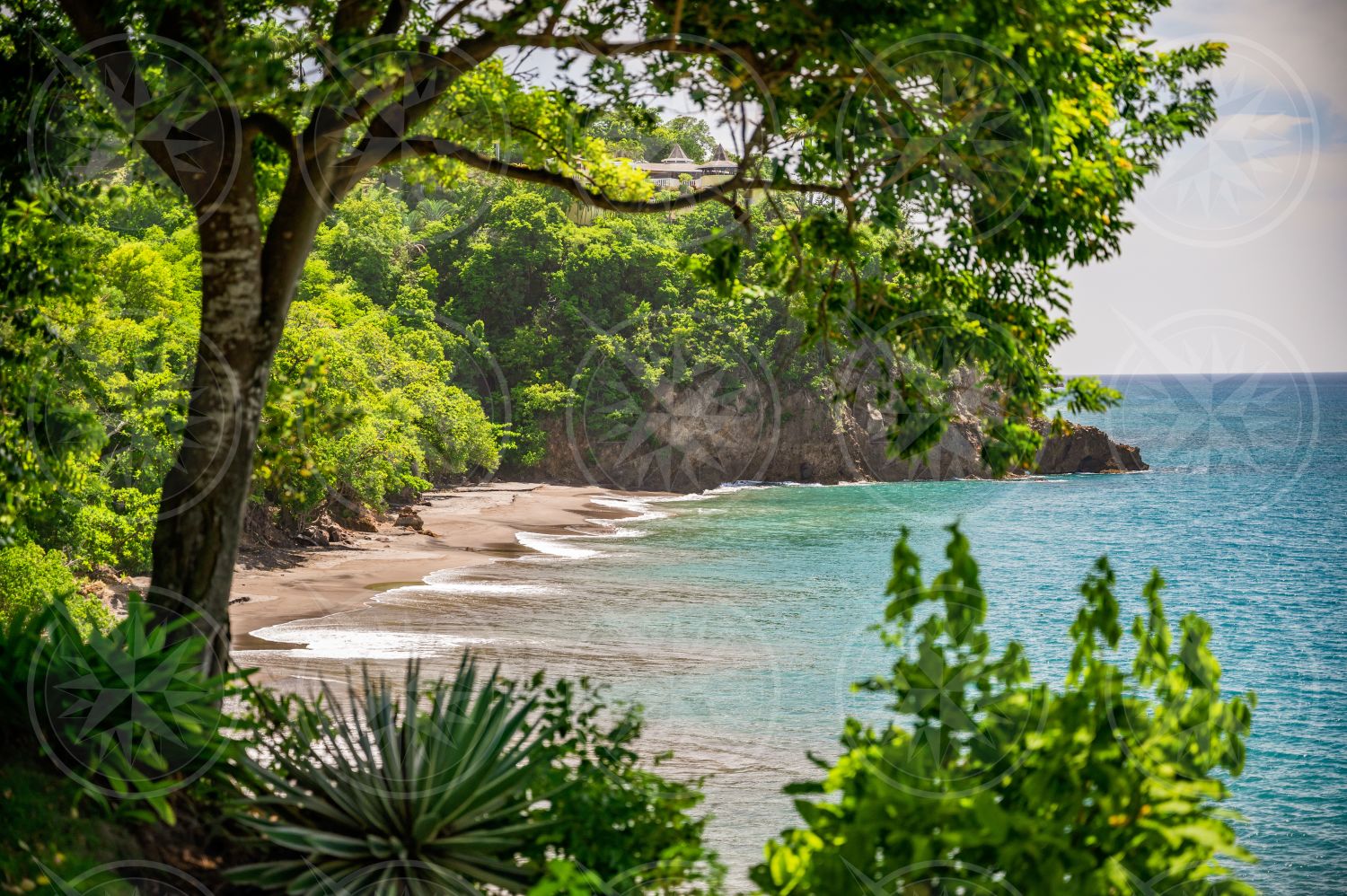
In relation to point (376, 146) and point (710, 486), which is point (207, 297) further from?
point (710, 486)

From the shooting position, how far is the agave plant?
4.81 m

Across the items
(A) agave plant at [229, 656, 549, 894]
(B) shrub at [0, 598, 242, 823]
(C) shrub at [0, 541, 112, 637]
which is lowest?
(C) shrub at [0, 541, 112, 637]

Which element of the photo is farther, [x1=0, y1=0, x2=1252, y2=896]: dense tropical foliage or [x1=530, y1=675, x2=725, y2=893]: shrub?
[x1=530, y1=675, x2=725, y2=893]: shrub

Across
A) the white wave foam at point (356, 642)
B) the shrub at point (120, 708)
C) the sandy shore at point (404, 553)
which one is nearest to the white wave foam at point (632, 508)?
the sandy shore at point (404, 553)

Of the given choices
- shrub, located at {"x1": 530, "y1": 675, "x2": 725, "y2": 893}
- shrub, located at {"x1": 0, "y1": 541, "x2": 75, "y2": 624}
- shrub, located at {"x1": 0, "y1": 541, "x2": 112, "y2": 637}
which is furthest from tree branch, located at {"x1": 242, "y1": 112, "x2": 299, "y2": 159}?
shrub, located at {"x1": 0, "y1": 541, "x2": 75, "y2": 624}

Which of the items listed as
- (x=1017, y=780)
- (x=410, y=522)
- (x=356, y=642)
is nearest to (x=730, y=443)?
(x=410, y=522)

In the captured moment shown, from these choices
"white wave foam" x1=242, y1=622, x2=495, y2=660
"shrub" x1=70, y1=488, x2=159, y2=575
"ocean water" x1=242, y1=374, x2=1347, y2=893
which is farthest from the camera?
"white wave foam" x1=242, y1=622, x2=495, y2=660

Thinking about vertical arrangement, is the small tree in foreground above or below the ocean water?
above

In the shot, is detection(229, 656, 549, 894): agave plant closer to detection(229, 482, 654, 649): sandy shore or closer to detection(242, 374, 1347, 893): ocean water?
detection(242, 374, 1347, 893): ocean water

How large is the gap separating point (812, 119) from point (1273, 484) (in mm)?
88415

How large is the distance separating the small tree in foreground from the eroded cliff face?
60835mm

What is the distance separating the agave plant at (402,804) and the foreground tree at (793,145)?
2.97 feet

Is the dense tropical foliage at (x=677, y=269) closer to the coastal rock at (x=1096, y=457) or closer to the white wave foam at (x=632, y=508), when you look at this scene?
the white wave foam at (x=632, y=508)

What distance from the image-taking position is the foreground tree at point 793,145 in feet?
17.8
